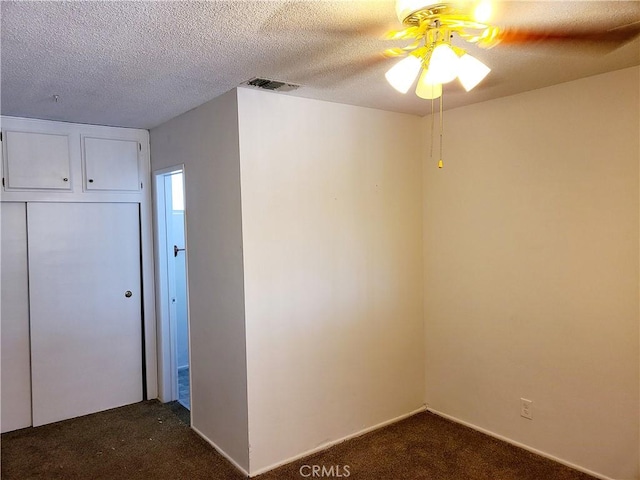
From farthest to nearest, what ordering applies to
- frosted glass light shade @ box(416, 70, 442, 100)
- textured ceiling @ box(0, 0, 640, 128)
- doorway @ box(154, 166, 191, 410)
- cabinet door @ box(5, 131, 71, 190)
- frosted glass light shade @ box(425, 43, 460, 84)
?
doorway @ box(154, 166, 191, 410), cabinet door @ box(5, 131, 71, 190), frosted glass light shade @ box(416, 70, 442, 100), textured ceiling @ box(0, 0, 640, 128), frosted glass light shade @ box(425, 43, 460, 84)

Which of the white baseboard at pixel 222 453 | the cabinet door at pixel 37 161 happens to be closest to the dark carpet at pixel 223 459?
the white baseboard at pixel 222 453

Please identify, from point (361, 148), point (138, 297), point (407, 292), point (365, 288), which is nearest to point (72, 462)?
point (138, 297)

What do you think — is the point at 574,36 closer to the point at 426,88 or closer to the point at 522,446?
the point at 426,88

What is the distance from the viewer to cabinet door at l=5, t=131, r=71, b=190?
3.33 metres

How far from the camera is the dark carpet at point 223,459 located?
280 cm

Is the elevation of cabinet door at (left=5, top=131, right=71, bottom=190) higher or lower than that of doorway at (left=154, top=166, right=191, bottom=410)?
higher

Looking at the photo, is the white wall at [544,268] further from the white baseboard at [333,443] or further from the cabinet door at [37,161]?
the cabinet door at [37,161]

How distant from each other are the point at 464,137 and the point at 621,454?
2.18m

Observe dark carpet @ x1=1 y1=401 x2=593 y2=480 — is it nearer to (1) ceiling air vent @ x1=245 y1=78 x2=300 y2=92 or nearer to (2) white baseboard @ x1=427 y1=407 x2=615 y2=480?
(2) white baseboard @ x1=427 y1=407 x2=615 y2=480

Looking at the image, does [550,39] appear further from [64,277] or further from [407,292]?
[64,277]

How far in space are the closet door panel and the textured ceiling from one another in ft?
2.70

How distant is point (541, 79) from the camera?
269cm

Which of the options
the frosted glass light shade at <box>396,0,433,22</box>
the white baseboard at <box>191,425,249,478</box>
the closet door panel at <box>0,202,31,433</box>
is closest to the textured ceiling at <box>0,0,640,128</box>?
the frosted glass light shade at <box>396,0,433,22</box>

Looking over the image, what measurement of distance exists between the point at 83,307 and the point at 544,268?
3.40 meters
